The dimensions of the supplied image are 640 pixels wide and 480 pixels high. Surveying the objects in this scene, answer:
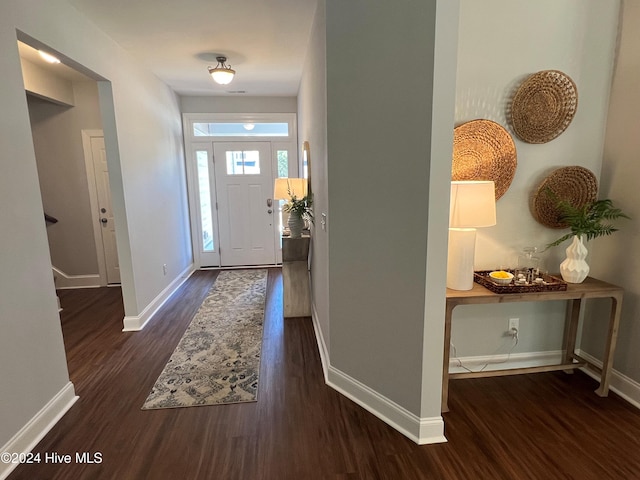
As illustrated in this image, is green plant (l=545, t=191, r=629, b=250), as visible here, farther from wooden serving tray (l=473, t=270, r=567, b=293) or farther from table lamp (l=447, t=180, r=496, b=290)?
table lamp (l=447, t=180, r=496, b=290)

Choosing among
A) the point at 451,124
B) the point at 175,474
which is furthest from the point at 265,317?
the point at 451,124

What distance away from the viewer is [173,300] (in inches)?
157

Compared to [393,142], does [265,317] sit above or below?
below

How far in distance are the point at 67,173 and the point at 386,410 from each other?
184 inches

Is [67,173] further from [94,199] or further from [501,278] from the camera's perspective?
[501,278]

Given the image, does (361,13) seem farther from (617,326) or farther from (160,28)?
(617,326)

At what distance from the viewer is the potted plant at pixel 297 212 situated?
325 cm

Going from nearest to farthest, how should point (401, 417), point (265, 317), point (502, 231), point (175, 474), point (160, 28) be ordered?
1. point (175, 474)
2. point (401, 417)
3. point (502, 231)
4. point (160, 28)
5. point (265, 317)

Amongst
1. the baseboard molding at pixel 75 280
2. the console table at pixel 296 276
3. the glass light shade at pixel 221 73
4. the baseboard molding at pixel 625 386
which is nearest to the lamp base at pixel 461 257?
the baseboard molding at pixel 625 386

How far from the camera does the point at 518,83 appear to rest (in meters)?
2.12

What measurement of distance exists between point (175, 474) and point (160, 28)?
3.14m

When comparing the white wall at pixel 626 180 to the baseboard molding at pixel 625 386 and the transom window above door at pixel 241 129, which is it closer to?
the baseboard molding at pixel 625 386

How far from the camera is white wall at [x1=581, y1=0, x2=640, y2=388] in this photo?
204 centimetres

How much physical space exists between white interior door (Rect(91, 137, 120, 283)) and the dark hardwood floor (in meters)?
2.16
